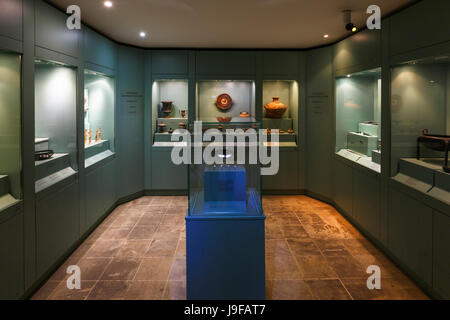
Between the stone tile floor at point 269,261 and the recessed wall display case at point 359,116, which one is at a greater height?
the recessed wall display case at point 359,116

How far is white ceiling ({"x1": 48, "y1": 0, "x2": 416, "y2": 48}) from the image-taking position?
402 cm

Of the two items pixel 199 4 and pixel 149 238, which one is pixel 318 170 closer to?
pixel 149 238

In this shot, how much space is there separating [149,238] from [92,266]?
40.2 inches

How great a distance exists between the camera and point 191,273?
9.41ft

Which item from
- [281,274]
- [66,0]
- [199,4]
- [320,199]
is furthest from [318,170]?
[66,0]

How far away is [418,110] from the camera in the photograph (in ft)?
13.3

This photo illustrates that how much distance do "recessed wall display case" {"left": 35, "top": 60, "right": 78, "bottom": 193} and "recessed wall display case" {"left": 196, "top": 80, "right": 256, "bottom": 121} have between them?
11.4ft

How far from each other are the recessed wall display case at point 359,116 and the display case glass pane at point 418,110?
0.75 metres

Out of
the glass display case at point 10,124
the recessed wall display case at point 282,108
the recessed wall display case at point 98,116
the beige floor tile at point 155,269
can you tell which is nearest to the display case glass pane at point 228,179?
the beige floor tile at point 155,269

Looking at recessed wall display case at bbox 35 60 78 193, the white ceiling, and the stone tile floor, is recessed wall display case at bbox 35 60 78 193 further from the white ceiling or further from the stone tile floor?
the stone tile floor

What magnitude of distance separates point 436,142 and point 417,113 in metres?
0.55

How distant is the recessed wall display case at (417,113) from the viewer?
3949mm

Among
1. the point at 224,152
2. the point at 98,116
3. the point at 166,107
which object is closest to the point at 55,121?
the point at 98,116

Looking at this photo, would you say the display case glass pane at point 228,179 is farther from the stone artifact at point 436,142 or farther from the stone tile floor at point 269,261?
the stone artifact at point 436,142
